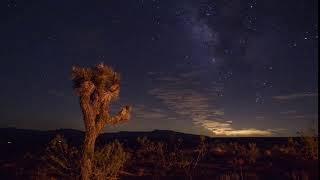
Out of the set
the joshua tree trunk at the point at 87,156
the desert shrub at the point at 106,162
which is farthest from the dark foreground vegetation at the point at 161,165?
the joshua tree trunk at the point at 87,156

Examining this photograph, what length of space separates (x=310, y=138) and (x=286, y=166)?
7.04 feet

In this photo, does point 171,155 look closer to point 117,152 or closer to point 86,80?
point 117,152

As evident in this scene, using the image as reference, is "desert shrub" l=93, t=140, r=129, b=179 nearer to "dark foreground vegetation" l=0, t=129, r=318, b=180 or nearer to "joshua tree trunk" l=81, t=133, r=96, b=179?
"dark foreground vegetation" l=0, t=129, r=318, b=180

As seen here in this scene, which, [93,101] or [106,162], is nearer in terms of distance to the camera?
[93,101]

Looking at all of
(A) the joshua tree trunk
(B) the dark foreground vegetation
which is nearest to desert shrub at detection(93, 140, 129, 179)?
(B) the dark foreground vegetation

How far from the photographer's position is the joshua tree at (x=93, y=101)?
52.3ft

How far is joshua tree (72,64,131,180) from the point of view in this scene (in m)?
15.9

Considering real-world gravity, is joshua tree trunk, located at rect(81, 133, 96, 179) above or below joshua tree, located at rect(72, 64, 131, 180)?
below

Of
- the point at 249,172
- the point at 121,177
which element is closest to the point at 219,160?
the point at 249,172

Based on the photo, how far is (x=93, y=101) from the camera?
1614 centimetres

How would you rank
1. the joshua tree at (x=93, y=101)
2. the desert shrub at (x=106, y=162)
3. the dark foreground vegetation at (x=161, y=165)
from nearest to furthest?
the joshua tree at (x=93, y=101), the desert shrub at (x=106, y=162), the dark foreground vegetation at (x=161, y=165)

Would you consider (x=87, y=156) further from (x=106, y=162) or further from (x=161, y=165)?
(x=161, y=165)

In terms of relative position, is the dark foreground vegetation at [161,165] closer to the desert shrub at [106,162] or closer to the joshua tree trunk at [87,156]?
the desert shrub at [106,162]

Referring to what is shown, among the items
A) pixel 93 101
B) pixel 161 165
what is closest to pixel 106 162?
pixel 93 101
